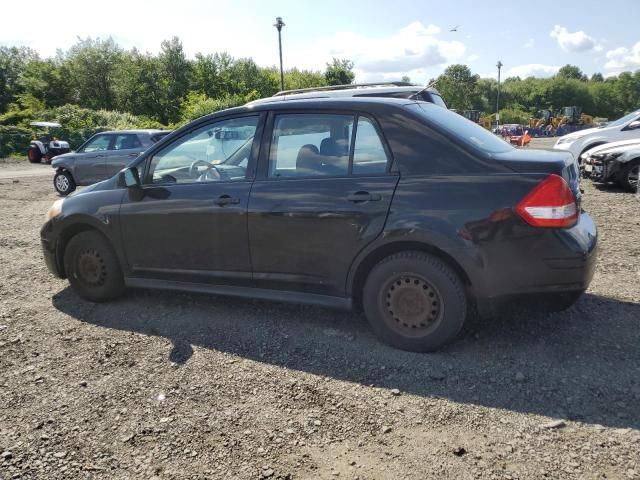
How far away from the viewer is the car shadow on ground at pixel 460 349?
9.95 ft

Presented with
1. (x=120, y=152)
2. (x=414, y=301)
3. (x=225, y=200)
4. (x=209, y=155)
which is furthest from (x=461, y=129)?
(x=120, y=152)

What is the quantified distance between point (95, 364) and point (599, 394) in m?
3.29

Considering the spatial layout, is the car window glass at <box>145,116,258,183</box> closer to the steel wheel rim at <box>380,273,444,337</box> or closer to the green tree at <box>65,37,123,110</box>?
the steel wheel rim at <box>380,273,444,337</box>

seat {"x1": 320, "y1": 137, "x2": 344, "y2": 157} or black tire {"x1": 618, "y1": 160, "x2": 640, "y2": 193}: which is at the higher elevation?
seat {"x1": 320, "y1": 137, "x2": 344, "y2": 157}

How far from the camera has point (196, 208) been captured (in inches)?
161

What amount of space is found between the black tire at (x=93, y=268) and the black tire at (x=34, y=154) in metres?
23.9

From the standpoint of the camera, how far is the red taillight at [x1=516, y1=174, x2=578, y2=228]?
3.18 meters

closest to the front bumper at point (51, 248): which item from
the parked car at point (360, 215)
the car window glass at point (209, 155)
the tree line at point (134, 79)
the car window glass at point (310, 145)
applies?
the parked car at point (360, 215)

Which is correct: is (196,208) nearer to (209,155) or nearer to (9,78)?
(209,155)

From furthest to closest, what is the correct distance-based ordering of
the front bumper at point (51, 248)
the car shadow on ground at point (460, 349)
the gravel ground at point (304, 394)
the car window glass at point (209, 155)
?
1. the front bumper at point (51, 248)
2. the car window glass at point (209, 155)
3. the car shadow on ground at point (460, 349)
4. the gravel ground at point (304, 394)

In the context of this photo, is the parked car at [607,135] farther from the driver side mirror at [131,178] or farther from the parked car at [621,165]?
the driver side mirror at [131,178]

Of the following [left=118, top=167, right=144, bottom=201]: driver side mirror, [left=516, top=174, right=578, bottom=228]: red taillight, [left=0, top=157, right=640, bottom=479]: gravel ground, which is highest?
[left=118, top=167, right=144, bottom=201]: driver side mirror

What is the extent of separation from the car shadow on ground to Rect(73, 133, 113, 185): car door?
1007 cm

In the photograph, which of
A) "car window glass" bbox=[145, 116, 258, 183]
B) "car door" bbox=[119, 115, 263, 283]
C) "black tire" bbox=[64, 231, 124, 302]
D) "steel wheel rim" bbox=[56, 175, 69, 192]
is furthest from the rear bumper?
"steel wheel rim" bbox=[56, 175, 69, 192]
